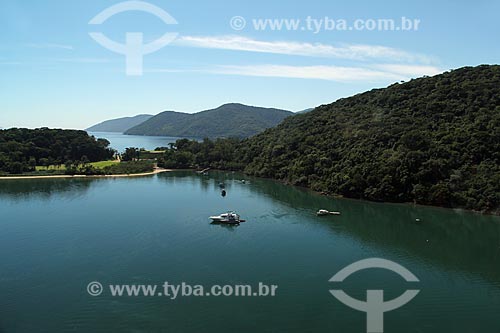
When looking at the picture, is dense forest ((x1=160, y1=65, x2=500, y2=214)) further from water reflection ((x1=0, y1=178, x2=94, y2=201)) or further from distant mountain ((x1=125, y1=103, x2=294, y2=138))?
distant mountain ((x1=125, y1=103, x2=294, y2=138))

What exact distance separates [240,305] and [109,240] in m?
11.7

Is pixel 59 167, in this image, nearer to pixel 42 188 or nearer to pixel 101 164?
pixel 101 164

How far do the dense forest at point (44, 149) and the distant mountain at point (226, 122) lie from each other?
80951 millimetres

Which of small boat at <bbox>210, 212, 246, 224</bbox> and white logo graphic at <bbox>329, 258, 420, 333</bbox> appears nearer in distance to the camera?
white logo graphic at <bbox>329, 258, 420, 333</bbox>

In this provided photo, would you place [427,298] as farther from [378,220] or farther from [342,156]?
[342,156]

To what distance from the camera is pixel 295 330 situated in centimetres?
1484

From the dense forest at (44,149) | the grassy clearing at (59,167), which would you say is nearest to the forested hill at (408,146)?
the grassy clearing at (59,167)

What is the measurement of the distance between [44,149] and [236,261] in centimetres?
4958

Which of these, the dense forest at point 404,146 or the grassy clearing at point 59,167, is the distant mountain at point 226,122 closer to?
the grassy clearing at point 59,167

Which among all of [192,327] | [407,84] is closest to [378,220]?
[192,327]

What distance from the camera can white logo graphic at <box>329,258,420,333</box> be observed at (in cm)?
1558

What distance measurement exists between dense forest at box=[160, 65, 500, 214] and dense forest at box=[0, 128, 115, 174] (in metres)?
23.9

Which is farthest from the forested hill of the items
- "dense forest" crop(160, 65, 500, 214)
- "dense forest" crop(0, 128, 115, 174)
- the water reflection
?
"dense forest" crop(0, 128, 115, 174)

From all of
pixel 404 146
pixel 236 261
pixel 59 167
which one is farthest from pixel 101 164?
pixel 236 261
